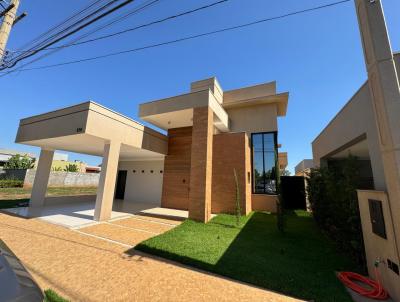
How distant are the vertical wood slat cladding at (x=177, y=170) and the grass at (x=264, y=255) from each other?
3956 mm

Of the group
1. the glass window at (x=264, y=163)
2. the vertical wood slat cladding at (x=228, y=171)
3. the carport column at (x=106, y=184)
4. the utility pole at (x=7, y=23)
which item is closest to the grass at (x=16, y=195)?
the carport column at (x=106, y=184)

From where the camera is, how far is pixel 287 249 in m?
5.05

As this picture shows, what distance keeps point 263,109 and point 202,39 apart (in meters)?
7.44

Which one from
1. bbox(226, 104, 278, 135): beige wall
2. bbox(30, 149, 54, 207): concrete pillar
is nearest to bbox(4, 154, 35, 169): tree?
bbox(30, 149, 54, 207): concrete pillar

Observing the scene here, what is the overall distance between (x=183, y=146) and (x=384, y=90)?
9168 mm

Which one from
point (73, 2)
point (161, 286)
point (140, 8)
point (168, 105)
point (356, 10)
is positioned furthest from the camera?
point (168, 105)

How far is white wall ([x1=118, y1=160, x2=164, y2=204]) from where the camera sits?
1225 centimetres

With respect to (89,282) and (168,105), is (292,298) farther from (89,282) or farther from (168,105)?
(168,105)

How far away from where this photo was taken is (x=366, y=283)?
138 inches

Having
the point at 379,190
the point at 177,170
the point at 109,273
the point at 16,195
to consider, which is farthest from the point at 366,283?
the point at 16,195

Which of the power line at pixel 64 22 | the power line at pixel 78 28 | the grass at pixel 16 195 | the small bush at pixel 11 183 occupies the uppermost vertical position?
the power line at pixel 64 22

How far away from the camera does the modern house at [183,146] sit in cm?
764

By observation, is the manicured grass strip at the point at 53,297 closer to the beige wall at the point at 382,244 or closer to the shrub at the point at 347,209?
the beige wall at the point at 382,244

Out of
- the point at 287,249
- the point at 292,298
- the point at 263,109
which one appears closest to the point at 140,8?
the point at 292,298
